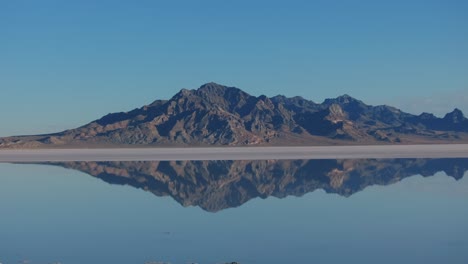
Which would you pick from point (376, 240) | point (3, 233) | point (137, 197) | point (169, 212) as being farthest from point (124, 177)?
point (376, 240)

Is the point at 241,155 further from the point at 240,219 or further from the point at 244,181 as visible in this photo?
the point at 240,219

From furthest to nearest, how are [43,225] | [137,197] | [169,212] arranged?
[137,197] → [169,212] → [43,225]

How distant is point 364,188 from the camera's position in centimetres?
4516

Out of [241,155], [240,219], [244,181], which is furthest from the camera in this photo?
[241,155]

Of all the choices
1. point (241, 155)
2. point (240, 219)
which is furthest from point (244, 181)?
point (241, 155)

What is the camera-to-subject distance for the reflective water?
72.2ft

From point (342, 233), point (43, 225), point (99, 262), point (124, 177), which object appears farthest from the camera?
point (124, 177)

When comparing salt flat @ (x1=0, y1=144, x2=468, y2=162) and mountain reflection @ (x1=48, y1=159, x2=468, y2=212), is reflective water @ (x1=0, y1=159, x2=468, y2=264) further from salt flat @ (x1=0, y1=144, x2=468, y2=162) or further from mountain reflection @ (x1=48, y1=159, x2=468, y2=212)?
salt flat @ (x1=0, y1=144, x2=468, y2=162)

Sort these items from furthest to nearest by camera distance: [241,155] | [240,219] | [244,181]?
[241,155] < [244,181] < [240,219]

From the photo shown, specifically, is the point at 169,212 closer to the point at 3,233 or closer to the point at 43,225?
the point at 43,225

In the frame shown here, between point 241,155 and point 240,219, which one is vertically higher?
point 241,155

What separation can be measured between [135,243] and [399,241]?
11.8 m

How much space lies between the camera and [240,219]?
30875 mm

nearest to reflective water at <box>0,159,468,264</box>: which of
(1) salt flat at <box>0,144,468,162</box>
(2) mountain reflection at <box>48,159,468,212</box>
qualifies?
(2) mountain reflection at <box>48,159,468,212</box>
